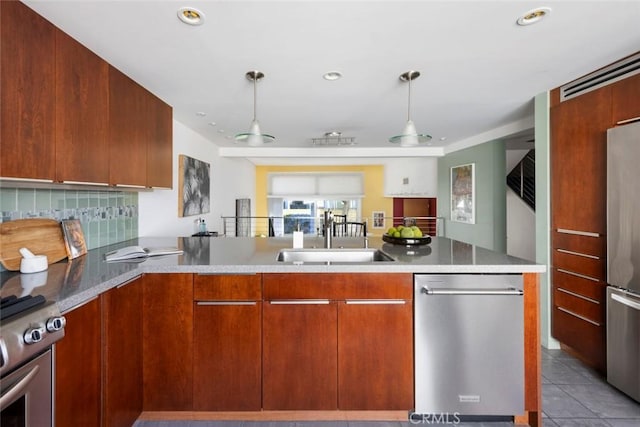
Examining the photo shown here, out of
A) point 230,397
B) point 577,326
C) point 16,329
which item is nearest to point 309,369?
point 230,397

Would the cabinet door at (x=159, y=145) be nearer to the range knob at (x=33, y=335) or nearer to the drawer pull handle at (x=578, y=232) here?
the range knob at (x=33, y=335)

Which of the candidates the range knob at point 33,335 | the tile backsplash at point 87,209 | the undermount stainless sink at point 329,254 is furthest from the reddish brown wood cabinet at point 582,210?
the tile backsplash at point 87,209

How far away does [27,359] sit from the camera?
1.01 metres

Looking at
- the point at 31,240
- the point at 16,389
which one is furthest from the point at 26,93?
the point at 16,389

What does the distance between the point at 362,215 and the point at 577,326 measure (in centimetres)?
604

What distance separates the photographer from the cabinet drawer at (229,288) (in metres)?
1.78

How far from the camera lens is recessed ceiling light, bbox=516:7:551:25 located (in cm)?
162

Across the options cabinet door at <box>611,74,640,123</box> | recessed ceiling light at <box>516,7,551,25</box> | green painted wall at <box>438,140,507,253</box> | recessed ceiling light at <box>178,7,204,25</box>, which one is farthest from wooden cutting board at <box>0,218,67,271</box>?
green painted wall at <box>438,140,507,253</box>

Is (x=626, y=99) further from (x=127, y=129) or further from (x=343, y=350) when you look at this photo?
(x=127, y=129)

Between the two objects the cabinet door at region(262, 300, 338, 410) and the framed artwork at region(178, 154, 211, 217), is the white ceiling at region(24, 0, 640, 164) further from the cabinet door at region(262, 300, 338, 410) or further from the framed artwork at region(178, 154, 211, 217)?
the cabinet door at region(262, 300, 338, 410)

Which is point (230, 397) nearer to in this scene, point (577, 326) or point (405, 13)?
point (405, 13)

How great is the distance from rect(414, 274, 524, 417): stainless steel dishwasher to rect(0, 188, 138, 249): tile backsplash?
221cm

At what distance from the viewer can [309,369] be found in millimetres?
1791

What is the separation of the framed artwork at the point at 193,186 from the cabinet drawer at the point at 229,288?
2234 millimetres
